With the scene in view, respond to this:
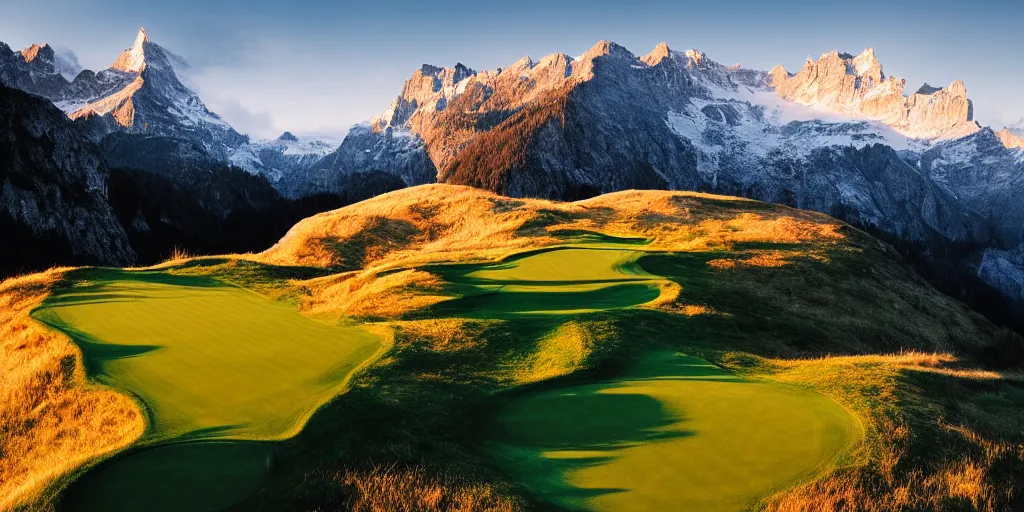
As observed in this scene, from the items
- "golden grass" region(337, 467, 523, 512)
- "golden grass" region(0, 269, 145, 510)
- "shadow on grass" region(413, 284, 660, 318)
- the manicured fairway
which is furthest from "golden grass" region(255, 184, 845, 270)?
"golden grass" region(337, 467, 523, 512)

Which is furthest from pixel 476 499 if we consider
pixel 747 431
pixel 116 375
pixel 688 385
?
pixel 116 375

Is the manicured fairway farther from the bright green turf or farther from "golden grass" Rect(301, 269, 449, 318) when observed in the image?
the bright green turf

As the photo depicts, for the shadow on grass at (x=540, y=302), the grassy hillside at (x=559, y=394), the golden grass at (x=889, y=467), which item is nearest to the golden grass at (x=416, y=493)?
the grassy hillside at (x=559, y=394)

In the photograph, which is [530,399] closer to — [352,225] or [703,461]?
[703,461]

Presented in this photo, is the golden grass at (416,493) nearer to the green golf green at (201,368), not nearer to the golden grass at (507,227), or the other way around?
the green golf green at (201,368)

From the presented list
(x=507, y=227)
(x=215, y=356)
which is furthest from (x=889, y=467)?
(x=507, y=227)

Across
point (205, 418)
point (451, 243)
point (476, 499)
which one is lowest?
point (476, 499)

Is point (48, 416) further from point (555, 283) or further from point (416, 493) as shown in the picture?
point (555, 283)

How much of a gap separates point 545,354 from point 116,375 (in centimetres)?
1166

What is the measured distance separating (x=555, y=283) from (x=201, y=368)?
16.2 metres

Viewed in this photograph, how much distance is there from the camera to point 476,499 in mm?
10305

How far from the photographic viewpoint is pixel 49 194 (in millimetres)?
129000

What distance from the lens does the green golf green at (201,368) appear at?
10.6m

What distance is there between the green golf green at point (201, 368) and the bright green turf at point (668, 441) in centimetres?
497
